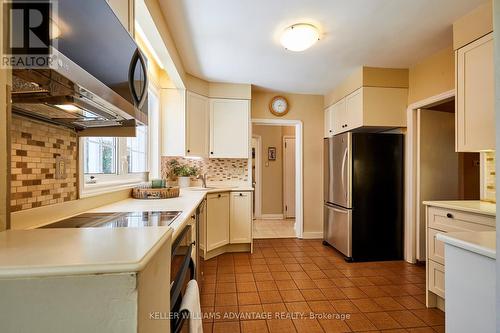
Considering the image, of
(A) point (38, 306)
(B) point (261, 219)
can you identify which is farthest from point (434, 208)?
(B) point (261, 219)

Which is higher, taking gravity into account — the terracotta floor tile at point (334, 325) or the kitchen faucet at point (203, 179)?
the kitchen faucet at point (203, 179)

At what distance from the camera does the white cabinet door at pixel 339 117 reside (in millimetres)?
3443

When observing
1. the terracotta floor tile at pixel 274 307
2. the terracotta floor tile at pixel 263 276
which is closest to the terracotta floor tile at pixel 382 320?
the terracotta floor tile at pixel 274 307

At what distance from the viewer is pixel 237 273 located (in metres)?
2.68

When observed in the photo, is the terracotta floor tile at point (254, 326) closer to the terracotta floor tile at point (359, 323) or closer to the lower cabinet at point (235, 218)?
the terracotta floor tile at point (359, 323)

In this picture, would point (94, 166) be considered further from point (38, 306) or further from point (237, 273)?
point (237, 273)

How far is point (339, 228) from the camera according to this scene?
10.7 ft

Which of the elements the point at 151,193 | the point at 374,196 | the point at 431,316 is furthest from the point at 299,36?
the point at 431,316

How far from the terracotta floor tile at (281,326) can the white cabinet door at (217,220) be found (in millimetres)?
1398

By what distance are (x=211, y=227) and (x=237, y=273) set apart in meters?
0.67

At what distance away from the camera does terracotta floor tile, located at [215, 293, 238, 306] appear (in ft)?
6.77

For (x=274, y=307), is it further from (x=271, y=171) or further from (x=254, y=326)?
(x=271, y=171)

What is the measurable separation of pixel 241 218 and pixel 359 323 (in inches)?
73.8

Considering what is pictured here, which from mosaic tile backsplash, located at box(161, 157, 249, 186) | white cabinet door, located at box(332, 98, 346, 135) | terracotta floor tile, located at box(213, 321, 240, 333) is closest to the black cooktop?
terracotta floor tile, located at box(213, 321, 240, 333)
